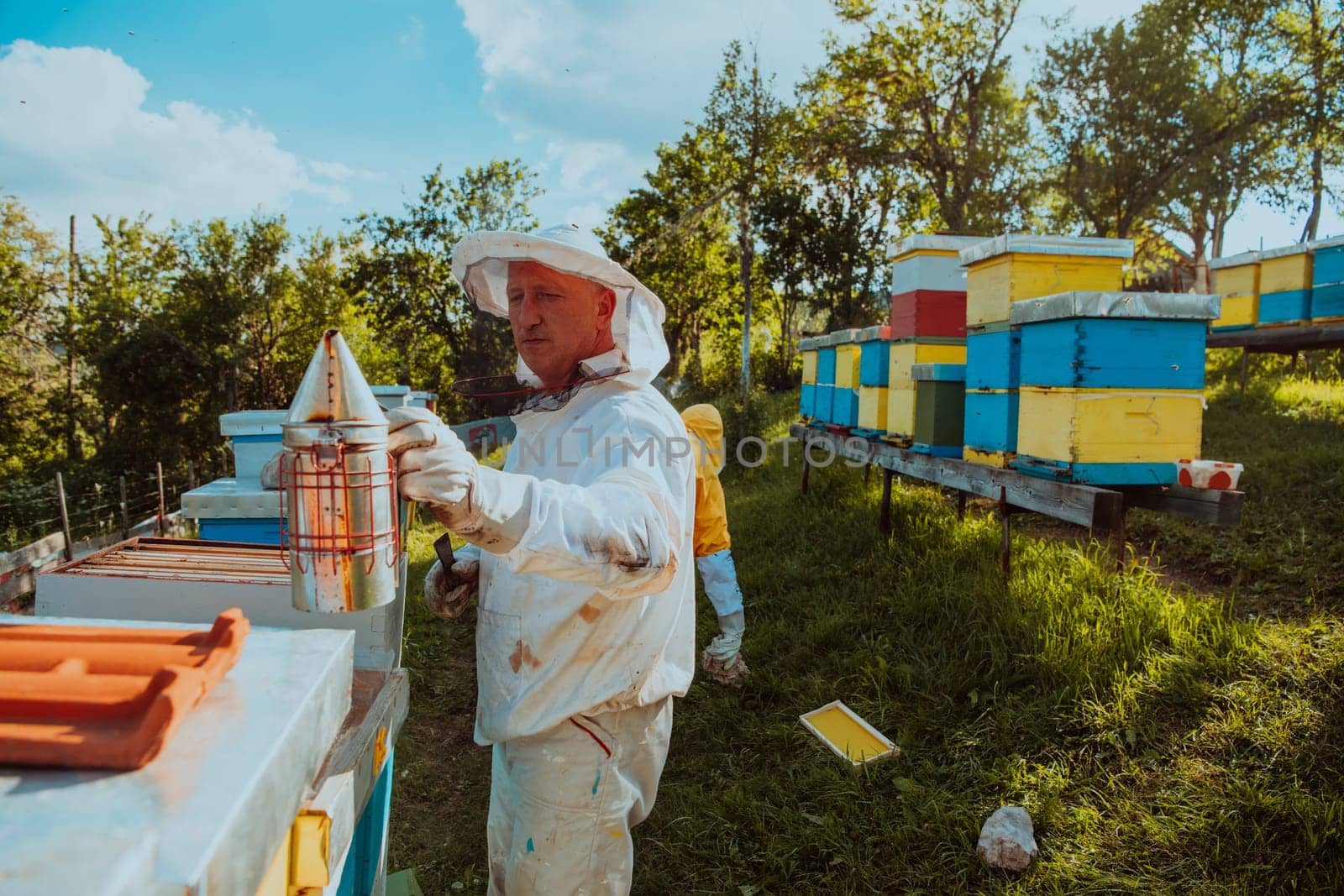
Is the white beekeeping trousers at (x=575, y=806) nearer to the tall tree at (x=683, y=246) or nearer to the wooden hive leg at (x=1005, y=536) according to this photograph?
the wooden hive leg at (x=1005, y=536)

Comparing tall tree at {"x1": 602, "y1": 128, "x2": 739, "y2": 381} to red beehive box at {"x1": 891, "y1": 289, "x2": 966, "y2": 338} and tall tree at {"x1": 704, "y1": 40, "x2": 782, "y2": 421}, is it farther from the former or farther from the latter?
red beehive box at {"x1": 891, "y1": 289, "x2": 966, "y2": 338}

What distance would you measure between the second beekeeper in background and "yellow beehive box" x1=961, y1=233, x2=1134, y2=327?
5.17 ft

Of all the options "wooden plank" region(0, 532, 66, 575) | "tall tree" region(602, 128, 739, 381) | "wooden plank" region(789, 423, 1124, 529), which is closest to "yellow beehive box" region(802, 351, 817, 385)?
"wooden plank" region(789, 423, 1124, 529)

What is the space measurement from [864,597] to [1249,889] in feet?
7.42

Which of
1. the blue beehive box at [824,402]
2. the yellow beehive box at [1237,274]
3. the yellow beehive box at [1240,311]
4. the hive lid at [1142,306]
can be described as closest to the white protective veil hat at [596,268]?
the hive lid at [1142,306]

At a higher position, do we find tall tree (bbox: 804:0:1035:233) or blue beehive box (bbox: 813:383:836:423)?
tall tree (bbox: 804:0:1035:233)

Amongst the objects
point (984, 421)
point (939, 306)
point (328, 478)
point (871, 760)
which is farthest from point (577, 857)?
point (939, 306)

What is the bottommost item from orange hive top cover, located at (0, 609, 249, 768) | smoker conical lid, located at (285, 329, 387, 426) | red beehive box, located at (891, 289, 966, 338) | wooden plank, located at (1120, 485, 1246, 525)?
wooden plank, located at (1120, 485, 1246, 525)

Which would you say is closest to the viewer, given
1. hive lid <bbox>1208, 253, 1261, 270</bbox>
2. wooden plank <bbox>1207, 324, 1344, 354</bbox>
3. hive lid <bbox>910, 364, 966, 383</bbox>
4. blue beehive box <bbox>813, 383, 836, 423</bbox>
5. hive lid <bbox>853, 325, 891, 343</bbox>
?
hive lid <bbox>910, 364, 966, 383</bbox>

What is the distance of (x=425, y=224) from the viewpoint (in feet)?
71.7

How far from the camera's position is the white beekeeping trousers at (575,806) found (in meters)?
1.64

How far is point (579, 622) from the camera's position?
160cm

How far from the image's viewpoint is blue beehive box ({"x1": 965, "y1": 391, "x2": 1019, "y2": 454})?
12.2 feet

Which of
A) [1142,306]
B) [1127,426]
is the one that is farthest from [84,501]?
[1142,306]
